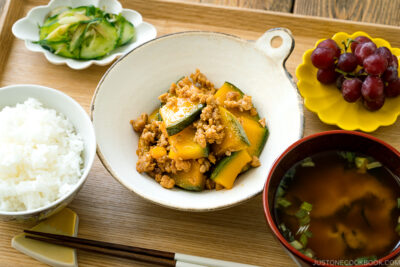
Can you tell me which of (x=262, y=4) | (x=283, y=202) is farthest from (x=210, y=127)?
(x=262, y=4)

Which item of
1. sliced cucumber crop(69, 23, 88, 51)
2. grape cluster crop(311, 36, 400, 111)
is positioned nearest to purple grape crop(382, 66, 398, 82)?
grape cluster crop(311, 36, 400, 111)

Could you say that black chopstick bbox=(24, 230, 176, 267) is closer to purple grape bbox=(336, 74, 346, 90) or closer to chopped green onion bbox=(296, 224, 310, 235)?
chopped green onion bbox=(296, 224, 310, 235)

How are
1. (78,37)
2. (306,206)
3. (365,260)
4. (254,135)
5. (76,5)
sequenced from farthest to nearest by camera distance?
(76,5), (78,37), (254,135), (306,206), (365,260)

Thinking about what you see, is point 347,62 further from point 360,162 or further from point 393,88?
point 360,162

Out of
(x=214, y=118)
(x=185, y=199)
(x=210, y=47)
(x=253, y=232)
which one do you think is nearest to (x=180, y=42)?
(x=210, y=47)

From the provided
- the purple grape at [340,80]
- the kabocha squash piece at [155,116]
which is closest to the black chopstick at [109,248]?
the kabocha squash piece at [155,116]

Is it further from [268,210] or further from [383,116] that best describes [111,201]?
[383,116]

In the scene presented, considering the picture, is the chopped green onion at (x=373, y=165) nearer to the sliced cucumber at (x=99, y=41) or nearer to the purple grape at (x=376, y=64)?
the purple grape at (x=376, y=64)

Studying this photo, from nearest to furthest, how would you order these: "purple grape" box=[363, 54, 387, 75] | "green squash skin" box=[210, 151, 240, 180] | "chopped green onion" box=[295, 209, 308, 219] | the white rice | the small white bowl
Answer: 1. "chopped green onion" box=[295, 209, 308, 219]
2. the white rice
3. "green squash skin" box=[210, 151, 240, 180]
4. "purple grape" box=[363, 54, 387, 75]
5. the small white bowl
